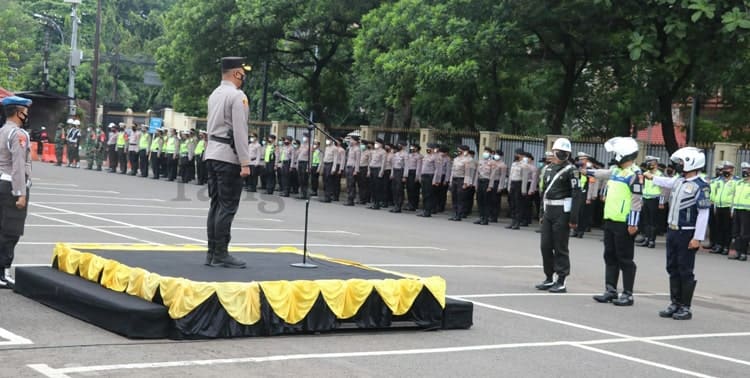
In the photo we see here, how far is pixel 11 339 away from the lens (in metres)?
8.41

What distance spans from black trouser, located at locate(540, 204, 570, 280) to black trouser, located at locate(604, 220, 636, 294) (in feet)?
2.12

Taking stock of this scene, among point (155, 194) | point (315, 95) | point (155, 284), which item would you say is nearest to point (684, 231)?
point (155, 284)

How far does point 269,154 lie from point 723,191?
54.0 feet

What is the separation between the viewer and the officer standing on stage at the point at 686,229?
12.5 m

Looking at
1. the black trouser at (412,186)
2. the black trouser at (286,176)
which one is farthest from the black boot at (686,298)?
the black trouser at (286,176)

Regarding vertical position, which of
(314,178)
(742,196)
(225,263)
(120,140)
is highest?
(120,140)

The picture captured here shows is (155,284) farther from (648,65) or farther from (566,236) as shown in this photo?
(648,65)

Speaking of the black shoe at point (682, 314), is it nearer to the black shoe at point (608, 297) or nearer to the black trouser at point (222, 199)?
the black shoe at point (608, 297)

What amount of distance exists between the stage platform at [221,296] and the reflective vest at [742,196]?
1380cm

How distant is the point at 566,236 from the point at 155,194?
17532 mm

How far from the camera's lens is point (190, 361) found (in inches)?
316

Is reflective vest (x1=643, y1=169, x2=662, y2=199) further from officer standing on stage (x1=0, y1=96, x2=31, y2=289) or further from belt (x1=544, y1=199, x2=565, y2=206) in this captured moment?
officer standing on stage (x1=0, y1=96, x2=31, y2=289)

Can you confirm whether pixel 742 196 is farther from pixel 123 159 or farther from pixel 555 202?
pixel 123 159

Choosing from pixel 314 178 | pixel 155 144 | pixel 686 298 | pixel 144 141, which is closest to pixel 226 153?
pixel 686 298
